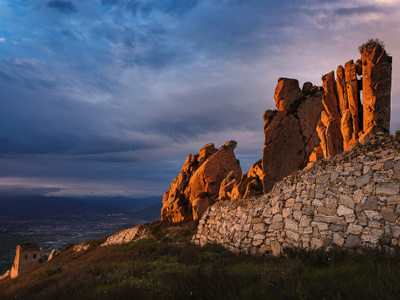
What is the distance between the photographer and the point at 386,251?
735cm

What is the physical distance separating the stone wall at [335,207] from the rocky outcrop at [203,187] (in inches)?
627

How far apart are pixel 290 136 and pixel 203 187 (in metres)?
14.1

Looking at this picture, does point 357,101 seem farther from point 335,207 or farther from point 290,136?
point 335,207

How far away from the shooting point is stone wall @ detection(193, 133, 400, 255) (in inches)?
315

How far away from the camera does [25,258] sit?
39875 millimetres

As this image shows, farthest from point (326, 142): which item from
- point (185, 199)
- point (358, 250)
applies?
point (185, 199)

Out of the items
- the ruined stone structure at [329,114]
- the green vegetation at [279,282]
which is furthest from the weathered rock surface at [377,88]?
the green vegetation at [279,282]

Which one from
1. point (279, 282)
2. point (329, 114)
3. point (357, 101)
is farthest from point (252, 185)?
point (279, 282)

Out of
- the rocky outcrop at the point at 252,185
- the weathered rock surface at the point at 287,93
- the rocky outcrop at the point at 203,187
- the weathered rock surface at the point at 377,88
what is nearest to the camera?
the weathered rock surface at the point at 377,88

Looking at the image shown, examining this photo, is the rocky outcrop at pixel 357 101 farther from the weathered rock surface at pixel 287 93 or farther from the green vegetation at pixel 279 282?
the green vegetation at pixel 279 282

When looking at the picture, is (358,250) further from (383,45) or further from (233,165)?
(233,165)

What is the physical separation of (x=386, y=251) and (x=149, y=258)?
11.2 metres

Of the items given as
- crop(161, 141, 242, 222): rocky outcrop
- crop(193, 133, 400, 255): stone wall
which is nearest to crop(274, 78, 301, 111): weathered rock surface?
crop(161, 141, 242, 222): rocky outcrop

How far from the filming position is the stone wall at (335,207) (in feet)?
26.3
